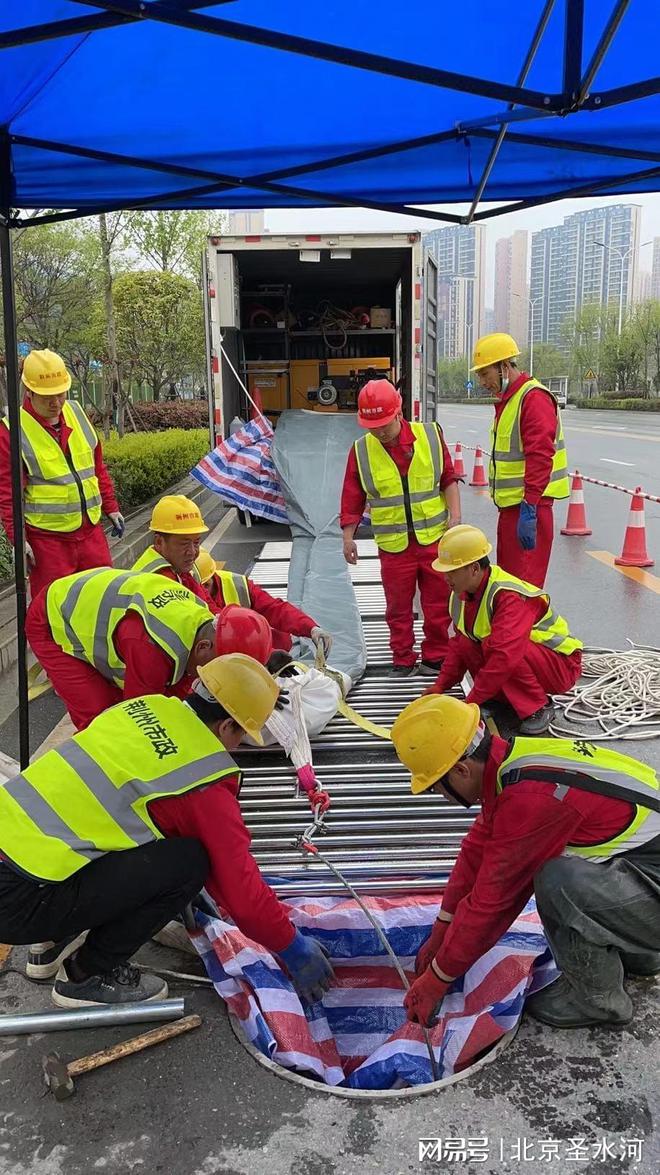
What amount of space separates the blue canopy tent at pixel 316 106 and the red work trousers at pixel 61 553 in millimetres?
1035

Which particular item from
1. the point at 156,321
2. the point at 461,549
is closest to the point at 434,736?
the point at 461,549

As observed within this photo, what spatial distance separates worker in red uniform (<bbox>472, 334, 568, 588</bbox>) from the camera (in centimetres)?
477

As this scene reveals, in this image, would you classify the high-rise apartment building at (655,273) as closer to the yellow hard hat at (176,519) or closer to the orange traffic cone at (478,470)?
the orange traffic cone at (478,470)

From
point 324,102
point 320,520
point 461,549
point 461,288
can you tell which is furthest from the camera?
point 461,288

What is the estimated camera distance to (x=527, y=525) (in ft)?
15.7

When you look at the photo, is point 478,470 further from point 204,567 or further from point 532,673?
point 204,567

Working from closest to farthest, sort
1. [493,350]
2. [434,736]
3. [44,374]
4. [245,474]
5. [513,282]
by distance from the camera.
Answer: [434,736] < [44,374] < [493,350] < [245,474] < [513,282]

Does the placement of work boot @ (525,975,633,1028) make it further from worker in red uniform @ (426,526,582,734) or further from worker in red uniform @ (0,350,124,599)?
worker in red uniform @ (0,350,124,599)

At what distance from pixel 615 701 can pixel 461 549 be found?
1476mm

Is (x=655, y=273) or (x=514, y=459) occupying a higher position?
(x=655, y=273)

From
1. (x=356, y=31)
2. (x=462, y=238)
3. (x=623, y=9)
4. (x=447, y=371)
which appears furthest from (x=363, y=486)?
(x=462, y=238)

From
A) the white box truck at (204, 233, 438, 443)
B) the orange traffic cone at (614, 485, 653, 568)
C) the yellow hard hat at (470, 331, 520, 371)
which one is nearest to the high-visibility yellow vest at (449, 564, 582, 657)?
the yellow hard hat at (470, 331, 520, 371)

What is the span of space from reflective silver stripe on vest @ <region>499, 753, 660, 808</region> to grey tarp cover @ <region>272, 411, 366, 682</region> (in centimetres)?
258

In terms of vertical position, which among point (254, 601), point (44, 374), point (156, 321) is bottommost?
point (254, 601)
